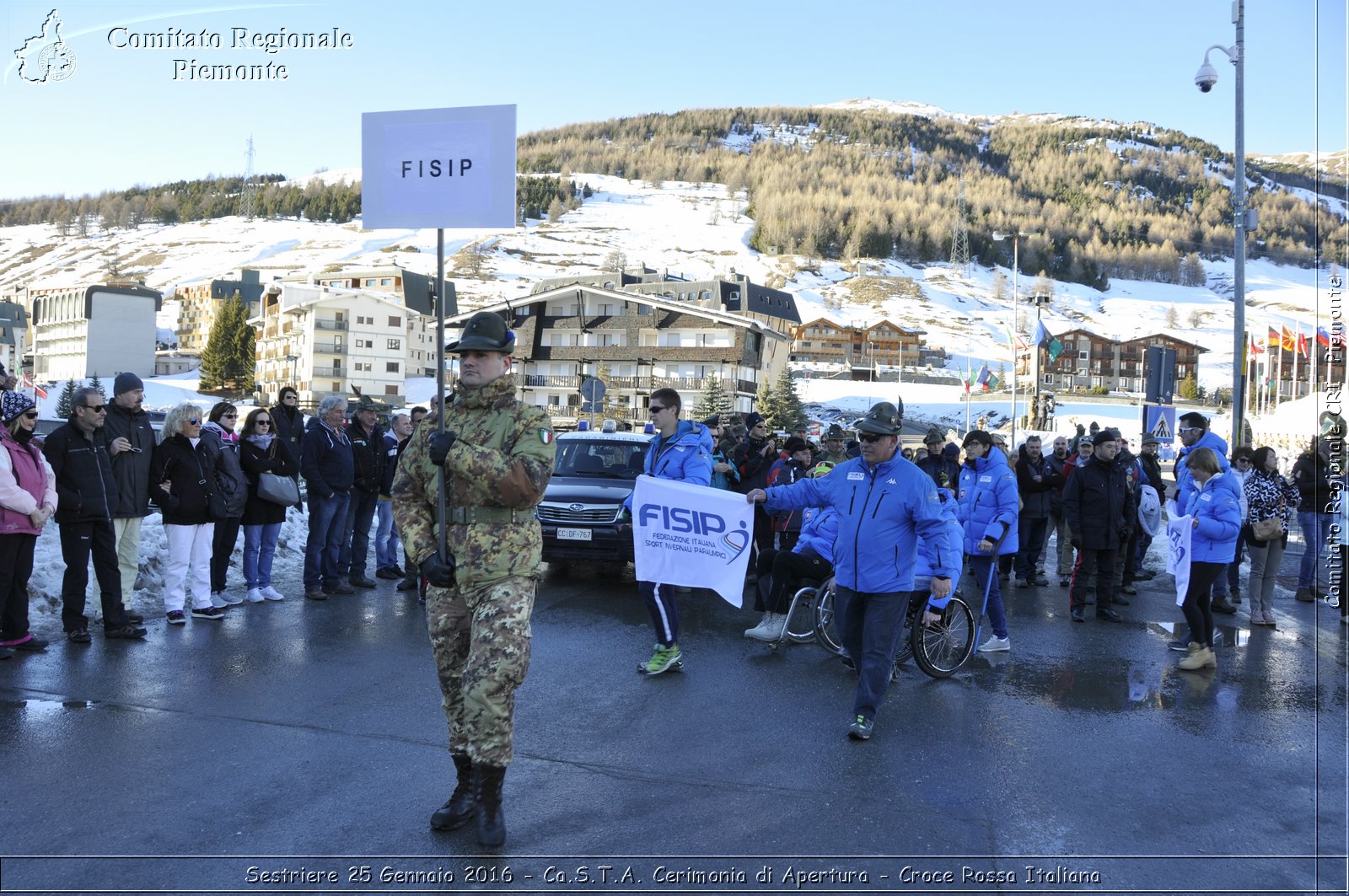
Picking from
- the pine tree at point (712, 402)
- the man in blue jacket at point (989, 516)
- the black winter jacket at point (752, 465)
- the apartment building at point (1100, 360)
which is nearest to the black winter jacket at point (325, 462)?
the black winter jacket at point (752, 465)

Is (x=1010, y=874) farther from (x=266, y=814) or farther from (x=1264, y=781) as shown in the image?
(x=266, y=814)

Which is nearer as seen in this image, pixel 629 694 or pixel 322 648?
pixel 629 694

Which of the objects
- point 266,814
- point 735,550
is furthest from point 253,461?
point 266,814

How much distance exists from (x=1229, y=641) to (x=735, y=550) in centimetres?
565

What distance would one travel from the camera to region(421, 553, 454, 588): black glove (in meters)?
4.26

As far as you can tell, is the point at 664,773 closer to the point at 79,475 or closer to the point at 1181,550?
the point at 1181,550

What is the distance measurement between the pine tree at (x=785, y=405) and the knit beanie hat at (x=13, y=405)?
58936 millimetres

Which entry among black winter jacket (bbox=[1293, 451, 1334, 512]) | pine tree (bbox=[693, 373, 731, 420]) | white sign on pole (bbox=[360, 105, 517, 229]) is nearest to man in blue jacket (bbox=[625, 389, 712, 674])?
white sign on pole (bbox=[360, 105, 517, 229])

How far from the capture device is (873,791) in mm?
5078

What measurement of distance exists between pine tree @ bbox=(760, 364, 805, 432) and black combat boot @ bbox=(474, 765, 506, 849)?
6165 centimetres

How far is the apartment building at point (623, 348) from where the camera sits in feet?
247

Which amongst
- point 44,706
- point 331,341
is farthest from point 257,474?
point 331,341

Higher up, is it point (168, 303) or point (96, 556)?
point (168, 303)

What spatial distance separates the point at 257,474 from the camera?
9930 millimetres
